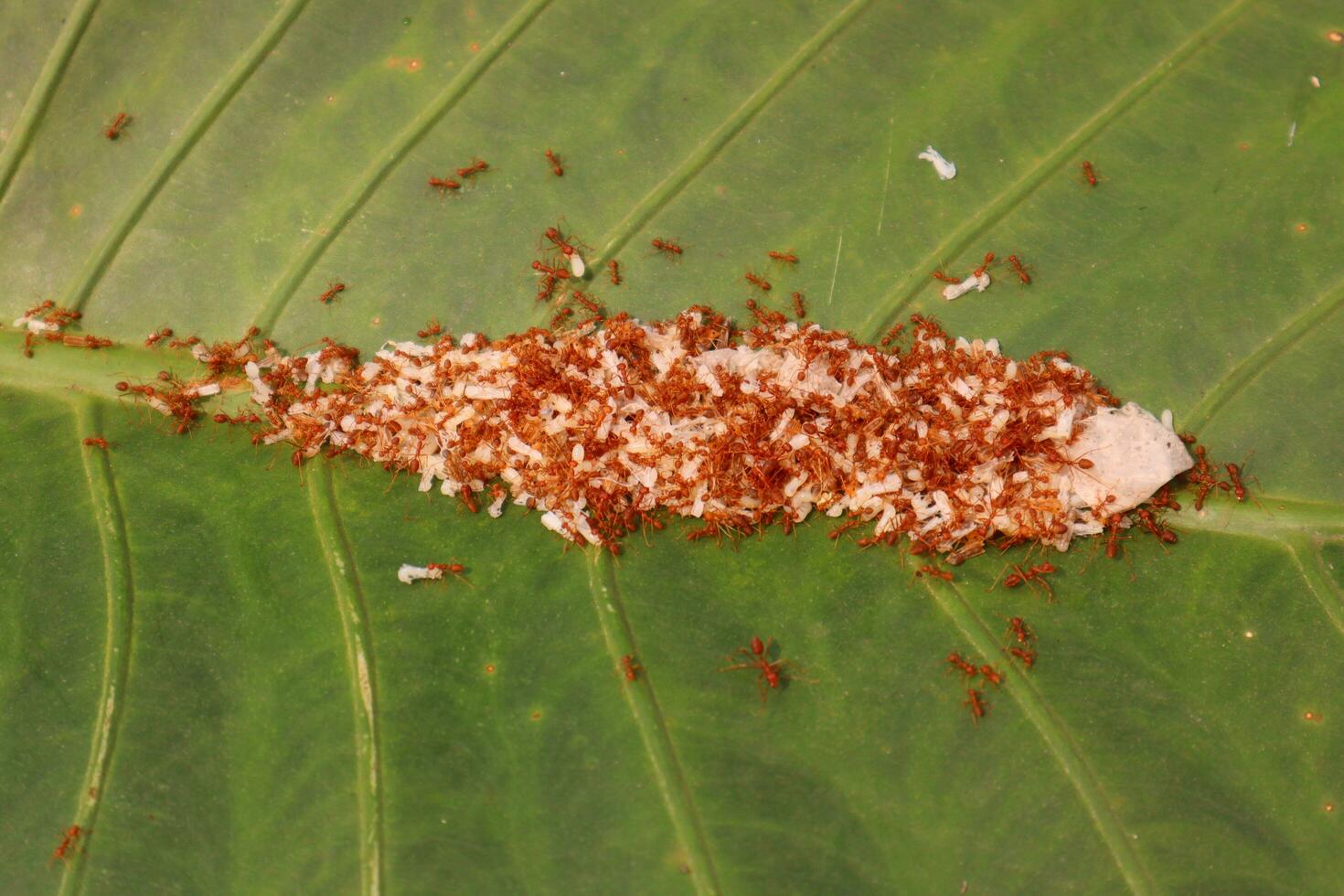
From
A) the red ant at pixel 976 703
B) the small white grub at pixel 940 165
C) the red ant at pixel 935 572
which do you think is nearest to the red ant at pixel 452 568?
the red ant at pixel 935 572

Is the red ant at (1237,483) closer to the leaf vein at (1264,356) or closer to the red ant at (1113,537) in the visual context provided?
the leaf vein at (1264,356)

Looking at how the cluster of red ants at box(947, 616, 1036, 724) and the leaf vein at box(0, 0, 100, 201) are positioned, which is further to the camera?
the leaf vein at box(0, 0, 100, 201)

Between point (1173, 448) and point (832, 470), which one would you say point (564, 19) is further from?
point (1173, 448)

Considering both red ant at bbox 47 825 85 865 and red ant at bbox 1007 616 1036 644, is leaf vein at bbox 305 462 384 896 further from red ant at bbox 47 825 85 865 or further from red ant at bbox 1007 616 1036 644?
red ant at bbox 1007 616 1036 644

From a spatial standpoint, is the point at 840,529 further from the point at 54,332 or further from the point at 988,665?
the point at 54,332

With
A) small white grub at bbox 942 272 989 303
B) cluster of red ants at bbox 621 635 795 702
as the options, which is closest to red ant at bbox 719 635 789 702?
cluster of red ants at bbox 621 635 795 702

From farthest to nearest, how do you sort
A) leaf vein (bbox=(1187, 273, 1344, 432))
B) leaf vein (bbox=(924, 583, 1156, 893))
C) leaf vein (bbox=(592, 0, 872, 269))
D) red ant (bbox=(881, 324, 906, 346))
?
leaf vein (bbox=(592, 0, 872, 269)) < red ant (bbox=(881, 324, 906, 346)) < leaf vein (bbox=(1187, 273, 1344, 432)) < leaf vein (bbox=(924, 583, 1156, 893))

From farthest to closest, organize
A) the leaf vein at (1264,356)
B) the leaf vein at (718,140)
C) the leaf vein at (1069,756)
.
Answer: the leaf vein at (718,140) → the leaf vein at (1264,356) → the leaf vein at (1069,756)
